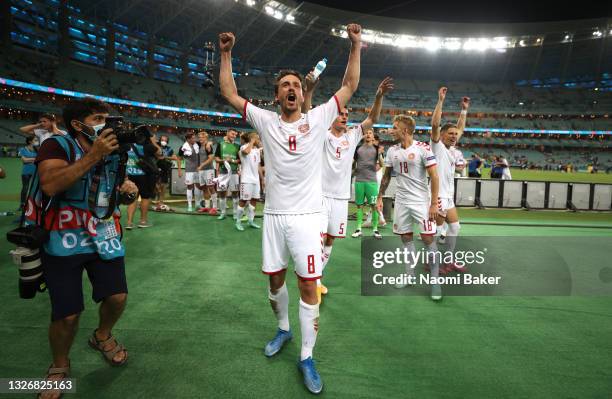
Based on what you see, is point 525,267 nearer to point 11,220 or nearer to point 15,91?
point 11,220

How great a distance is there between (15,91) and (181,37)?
21841mm

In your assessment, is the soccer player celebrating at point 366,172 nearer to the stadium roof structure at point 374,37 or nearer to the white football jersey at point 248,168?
the white football jersey at point 248,168

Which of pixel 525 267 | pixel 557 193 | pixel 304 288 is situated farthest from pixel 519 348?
pixel 557 193

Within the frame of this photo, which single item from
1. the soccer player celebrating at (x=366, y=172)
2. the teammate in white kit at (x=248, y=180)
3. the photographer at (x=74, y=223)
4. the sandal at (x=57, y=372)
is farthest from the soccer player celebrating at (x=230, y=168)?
the sandal at (x=57, y=372)

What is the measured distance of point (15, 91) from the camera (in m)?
38.0

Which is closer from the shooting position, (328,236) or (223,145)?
(328,236)

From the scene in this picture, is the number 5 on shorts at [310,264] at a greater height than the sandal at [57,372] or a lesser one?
greater

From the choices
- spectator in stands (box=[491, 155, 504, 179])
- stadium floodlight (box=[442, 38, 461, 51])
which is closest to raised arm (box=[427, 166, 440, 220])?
spectator in stands (box=[491, 155, 504, 179])

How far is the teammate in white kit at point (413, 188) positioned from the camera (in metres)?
4.44

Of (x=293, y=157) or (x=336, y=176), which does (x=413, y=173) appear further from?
(x=293, y=157)

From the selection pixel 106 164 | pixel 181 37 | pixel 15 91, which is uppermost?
pixel 181 37

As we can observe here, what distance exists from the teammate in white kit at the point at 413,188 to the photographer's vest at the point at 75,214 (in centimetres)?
357

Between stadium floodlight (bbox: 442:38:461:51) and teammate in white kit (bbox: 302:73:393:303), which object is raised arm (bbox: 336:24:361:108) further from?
stadium floodlight (bbox: 442:38:461:51)

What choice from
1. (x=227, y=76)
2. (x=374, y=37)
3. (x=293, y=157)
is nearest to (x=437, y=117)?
(x=293, y=157)
